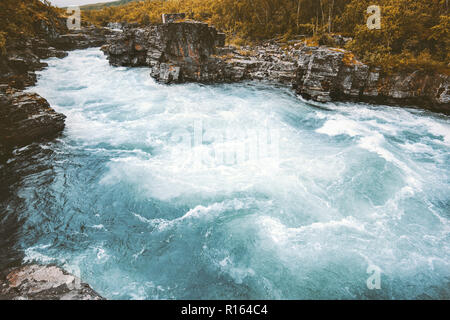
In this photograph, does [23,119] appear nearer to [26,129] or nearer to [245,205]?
[26,129]

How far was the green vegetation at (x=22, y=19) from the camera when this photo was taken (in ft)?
73.5

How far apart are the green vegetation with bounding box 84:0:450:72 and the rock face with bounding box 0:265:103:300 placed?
20.5m

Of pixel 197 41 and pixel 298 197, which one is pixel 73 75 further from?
pixel 298 197

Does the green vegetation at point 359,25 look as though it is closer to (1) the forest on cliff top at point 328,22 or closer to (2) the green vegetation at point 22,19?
(1) the forest on cliff top at point 328,22

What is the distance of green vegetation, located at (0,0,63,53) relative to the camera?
73.5ft

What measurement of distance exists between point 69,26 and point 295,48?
4091 cm

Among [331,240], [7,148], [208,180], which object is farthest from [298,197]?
[7,148]

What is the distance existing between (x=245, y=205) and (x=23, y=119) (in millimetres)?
11655

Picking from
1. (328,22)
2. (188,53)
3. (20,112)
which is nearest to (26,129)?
(20,112)

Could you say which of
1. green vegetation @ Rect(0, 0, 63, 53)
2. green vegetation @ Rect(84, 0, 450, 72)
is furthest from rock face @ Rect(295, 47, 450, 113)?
green vegetation @ Rect(0, 0, 63, 53)

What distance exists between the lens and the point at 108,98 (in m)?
18.1

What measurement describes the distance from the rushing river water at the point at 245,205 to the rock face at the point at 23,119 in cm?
91

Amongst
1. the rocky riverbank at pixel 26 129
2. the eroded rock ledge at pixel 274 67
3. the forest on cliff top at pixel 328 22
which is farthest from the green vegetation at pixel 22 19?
the eroded rock ledge at pixel 274 67

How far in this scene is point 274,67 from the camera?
864 inches
